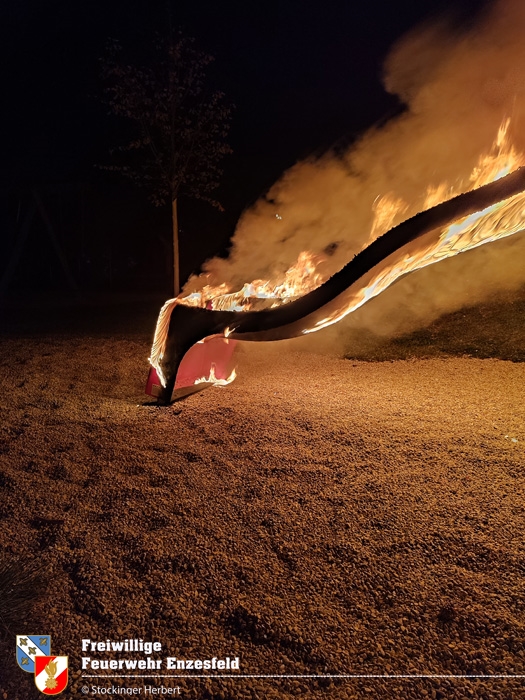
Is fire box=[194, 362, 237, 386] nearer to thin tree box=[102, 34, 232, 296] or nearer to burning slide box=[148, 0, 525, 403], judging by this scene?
burning slide box=[148, 0, 525, 403]

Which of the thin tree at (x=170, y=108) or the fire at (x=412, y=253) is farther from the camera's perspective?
the thin tree at (x=170, y=108)

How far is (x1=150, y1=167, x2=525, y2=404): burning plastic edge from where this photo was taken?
3.67 m

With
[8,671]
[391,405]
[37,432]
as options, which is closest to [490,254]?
[391,405]

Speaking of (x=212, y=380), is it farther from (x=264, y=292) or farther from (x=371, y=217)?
(x=371, y=217)

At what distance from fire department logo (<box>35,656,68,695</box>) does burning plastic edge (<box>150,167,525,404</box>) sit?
10.1 ft

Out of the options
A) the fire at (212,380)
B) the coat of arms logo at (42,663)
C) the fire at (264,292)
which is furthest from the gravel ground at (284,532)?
the fire at (264,292)

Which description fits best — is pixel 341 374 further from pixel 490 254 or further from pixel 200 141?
pixel 200 141

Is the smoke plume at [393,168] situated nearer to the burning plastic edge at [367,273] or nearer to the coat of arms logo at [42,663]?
the burning plastic edge at [367,273]

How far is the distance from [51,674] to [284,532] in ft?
4.62

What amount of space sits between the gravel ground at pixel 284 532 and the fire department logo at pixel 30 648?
5cm

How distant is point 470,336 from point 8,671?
7249 mm

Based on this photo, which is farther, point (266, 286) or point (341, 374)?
point (341, 374)

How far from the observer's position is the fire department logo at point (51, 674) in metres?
2.07

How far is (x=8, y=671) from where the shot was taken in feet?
6.95
